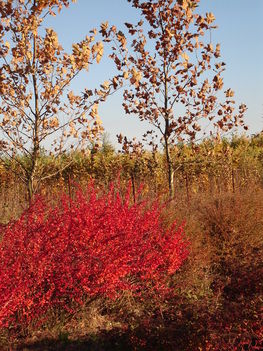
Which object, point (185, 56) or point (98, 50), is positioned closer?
point (98, 50)

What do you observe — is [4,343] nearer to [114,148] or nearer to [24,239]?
[24,239]

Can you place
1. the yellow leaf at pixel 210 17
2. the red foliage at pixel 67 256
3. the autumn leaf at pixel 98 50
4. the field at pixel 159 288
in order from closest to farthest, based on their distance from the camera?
the field at pixel 159 288
the red foliage at pixel 67 256
the autumn leaf at pixel 98 50
the yellow leaf at pixel 210 17

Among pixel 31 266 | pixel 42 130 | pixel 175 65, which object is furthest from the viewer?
pixel 175 65

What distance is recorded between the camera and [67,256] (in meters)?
5.25

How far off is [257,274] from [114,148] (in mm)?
17479

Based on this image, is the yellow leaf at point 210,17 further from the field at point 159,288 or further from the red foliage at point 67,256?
the red foliage at point 67,256

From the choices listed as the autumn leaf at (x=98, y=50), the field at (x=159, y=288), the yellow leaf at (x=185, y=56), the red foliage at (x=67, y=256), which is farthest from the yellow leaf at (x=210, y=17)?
the red foliage at (x=67, y=256)

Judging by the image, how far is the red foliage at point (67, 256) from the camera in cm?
488

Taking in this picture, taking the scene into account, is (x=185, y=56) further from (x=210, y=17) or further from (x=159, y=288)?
(x=159, y=288)

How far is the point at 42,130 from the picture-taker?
752 centimetres

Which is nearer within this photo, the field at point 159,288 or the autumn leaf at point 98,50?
the field at point 159,288

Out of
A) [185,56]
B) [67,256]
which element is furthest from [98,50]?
[67,256]

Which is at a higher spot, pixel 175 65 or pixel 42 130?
pixel 175 65

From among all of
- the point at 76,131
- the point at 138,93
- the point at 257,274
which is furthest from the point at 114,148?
the point at 257,274
